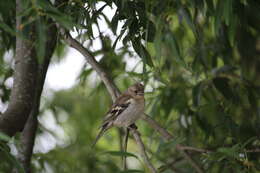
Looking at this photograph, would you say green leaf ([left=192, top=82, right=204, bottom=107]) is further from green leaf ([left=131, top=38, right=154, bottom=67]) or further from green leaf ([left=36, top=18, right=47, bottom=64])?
green leaf ([left=36, top=18, right=47, bottom=64])

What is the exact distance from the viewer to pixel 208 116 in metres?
5.46

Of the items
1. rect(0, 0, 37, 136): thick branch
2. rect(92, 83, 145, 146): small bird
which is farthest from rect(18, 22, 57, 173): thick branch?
rect(92, 83, 145, 146): small bird

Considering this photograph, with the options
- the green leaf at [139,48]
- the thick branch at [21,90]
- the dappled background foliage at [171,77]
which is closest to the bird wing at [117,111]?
the dappled background foliage at [171,77]

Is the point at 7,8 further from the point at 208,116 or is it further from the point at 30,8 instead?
the point at 208,116

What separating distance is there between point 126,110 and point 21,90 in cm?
187

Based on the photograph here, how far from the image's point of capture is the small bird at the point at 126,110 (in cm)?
507

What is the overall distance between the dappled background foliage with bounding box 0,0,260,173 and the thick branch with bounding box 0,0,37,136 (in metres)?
0.30

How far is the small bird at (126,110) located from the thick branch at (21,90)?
1.44 meters

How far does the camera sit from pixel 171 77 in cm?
587

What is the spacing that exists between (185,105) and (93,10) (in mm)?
2432

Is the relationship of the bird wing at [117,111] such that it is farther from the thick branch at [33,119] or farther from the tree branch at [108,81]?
the tree branch at [108,81]

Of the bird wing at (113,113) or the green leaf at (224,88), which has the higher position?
the bird wing at (113,113)

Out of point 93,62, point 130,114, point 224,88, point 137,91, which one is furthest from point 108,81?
point 137,91

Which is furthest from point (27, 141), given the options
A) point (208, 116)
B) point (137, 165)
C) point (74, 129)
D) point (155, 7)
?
point (137, 165)
